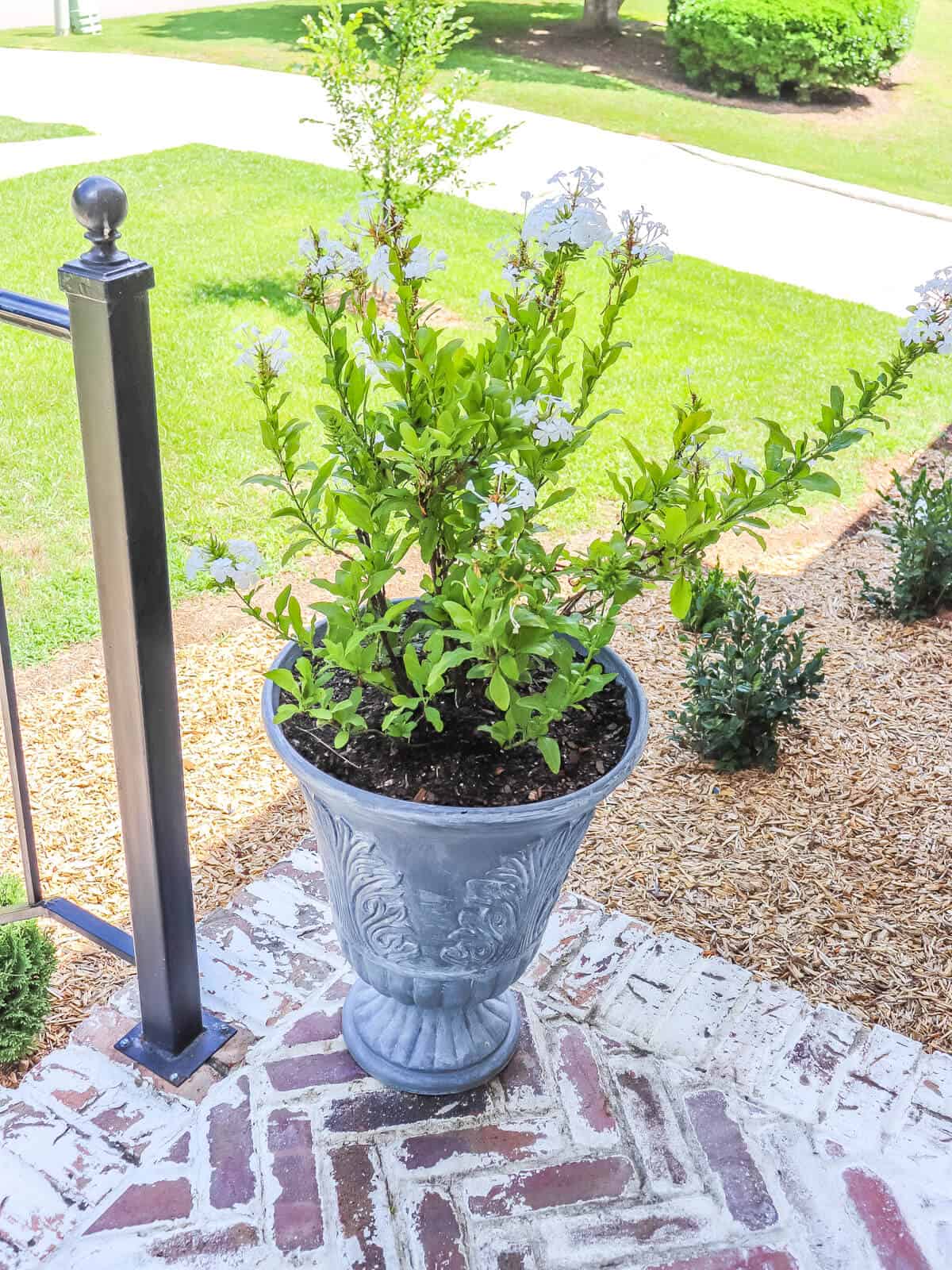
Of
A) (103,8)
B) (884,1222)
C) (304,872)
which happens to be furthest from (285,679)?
(103,8)

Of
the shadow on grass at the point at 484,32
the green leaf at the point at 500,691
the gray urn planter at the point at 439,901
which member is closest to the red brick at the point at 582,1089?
the gray urn planter at the point at 439,901

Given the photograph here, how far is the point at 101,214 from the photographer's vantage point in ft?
5.08

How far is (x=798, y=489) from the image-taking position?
5.87 ft

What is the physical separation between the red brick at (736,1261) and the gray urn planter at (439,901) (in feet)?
1.53

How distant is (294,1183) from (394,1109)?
229mm

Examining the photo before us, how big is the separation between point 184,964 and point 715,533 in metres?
1.20

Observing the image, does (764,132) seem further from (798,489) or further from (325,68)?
(798,489)

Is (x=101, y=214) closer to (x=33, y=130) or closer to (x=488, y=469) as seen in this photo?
(x=488, y=469)

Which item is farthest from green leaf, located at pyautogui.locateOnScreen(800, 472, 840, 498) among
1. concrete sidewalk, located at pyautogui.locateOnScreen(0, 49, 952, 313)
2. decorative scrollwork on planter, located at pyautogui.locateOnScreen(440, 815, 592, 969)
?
concrete sidewalk, located at pyautogui.locateOnScreen(0, 49, 952, 313)

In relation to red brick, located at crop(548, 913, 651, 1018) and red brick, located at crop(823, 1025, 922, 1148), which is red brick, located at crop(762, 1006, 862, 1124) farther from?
red brick, located at crop(548, 913, 651, 1018)

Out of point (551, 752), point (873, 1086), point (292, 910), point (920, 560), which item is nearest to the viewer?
point (551, 752)

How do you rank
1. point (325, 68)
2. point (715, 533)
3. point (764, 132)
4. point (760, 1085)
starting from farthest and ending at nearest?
point (764, 132)
point (325, 68)
point (760, 1085)
point (715, 533)

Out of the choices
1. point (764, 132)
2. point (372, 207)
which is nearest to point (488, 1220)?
point (372, 207)

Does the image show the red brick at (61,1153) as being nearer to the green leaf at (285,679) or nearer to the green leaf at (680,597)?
the green leaf at (285,679)
